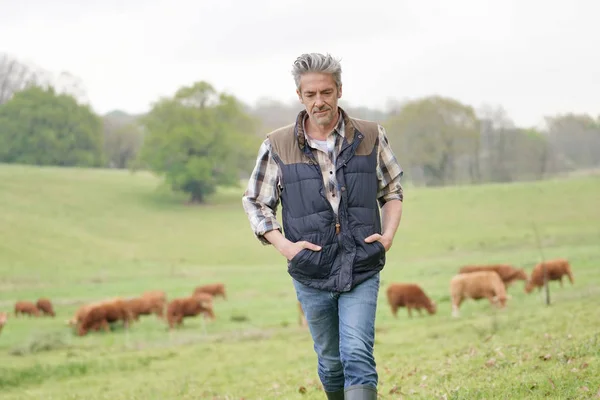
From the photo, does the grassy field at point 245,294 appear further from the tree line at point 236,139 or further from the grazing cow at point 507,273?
the tree line at point 236,139

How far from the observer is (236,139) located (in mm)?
61062

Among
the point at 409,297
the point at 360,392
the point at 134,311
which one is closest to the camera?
the point at 360,392

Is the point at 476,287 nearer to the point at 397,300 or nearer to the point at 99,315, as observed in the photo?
the point at 397,300

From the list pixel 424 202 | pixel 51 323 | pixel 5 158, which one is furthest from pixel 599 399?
pixel 5 158

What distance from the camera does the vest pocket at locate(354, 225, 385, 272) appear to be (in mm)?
4730

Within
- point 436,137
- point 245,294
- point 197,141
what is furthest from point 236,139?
point 245,294

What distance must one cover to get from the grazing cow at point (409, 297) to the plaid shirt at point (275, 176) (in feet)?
52.9

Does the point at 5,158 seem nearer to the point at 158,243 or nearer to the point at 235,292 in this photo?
the point at 158,243

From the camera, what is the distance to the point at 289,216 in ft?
16.0

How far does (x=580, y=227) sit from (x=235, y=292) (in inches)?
930

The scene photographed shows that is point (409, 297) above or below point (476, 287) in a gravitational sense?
below

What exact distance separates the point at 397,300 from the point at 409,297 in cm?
38

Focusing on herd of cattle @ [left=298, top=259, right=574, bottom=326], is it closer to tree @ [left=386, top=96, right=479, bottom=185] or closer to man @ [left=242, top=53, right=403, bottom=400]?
man @ [left=242, top=53, right=403, bottom=400]

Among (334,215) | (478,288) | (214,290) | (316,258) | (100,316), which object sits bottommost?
(214,290)
